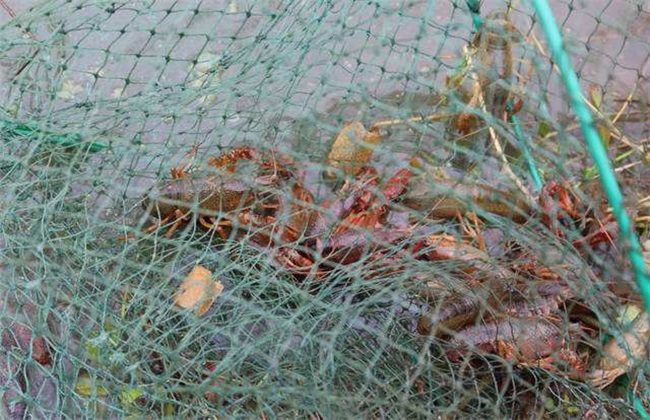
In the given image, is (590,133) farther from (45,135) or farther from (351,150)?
(45,135)

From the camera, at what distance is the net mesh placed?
4.35 ft

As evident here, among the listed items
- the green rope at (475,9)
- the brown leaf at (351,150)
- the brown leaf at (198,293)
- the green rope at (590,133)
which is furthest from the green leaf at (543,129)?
the brown leaf at (198,293)

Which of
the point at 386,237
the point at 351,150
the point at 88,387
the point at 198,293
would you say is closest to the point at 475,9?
the point at 351,150

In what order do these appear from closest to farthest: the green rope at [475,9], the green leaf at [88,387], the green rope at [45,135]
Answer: the green leaf at [88,387] < the green rope at [45,135] < the green rope at [475,9]

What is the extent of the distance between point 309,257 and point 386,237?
5.7 inches

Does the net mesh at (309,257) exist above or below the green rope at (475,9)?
below

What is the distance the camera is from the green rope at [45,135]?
1.49 metres

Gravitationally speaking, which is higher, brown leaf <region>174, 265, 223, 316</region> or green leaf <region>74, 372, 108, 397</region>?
brown leaf <region>174, 265, 223, 316</region>

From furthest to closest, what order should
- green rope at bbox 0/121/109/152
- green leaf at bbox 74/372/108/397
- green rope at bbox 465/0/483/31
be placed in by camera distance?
green rope at bbox 465/0/483/31 → green rope at bbox 0/121/109/152 → green leaf at bbox 74/372/108/397

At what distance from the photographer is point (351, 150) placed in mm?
1537

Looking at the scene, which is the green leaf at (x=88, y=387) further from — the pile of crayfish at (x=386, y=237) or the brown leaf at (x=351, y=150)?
the brown leaf at (x=351, y=150)

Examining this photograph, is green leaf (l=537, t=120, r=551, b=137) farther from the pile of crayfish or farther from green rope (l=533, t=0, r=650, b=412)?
green rope (l=533, t=0, r=650, b=412)

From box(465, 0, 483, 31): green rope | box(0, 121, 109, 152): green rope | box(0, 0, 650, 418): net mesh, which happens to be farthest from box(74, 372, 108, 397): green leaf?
box(465, 0, 483, 31): green rope

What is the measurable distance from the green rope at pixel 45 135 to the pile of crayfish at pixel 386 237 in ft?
0.53
